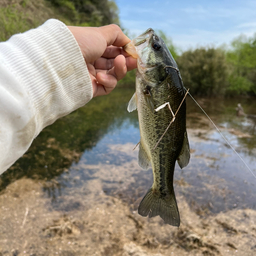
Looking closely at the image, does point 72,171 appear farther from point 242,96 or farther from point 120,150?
point 242,96

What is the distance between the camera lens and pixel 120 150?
7.71m

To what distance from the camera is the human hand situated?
2.04 metres

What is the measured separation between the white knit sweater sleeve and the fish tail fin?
46.0 inches

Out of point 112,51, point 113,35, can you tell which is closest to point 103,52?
point 113,35

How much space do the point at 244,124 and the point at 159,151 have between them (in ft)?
41.6

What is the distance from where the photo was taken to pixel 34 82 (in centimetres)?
155

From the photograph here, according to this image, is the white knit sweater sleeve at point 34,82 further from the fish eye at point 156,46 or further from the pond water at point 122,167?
the pond water at point 122,167

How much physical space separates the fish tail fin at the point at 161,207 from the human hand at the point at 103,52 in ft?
4.34

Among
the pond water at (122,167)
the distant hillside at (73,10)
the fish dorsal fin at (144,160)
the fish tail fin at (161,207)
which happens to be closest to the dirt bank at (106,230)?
the pond water at (122,167)

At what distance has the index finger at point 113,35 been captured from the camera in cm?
223

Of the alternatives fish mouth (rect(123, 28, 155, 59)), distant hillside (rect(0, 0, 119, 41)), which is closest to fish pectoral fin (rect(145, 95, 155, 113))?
fish mouth (rect(123, 28, 155, 59))

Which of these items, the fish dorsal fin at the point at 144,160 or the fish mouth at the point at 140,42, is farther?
the fish dorsal fin at the point at 144,160

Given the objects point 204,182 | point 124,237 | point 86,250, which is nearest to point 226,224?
point 204,182

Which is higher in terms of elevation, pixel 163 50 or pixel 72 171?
pixel 163 50
